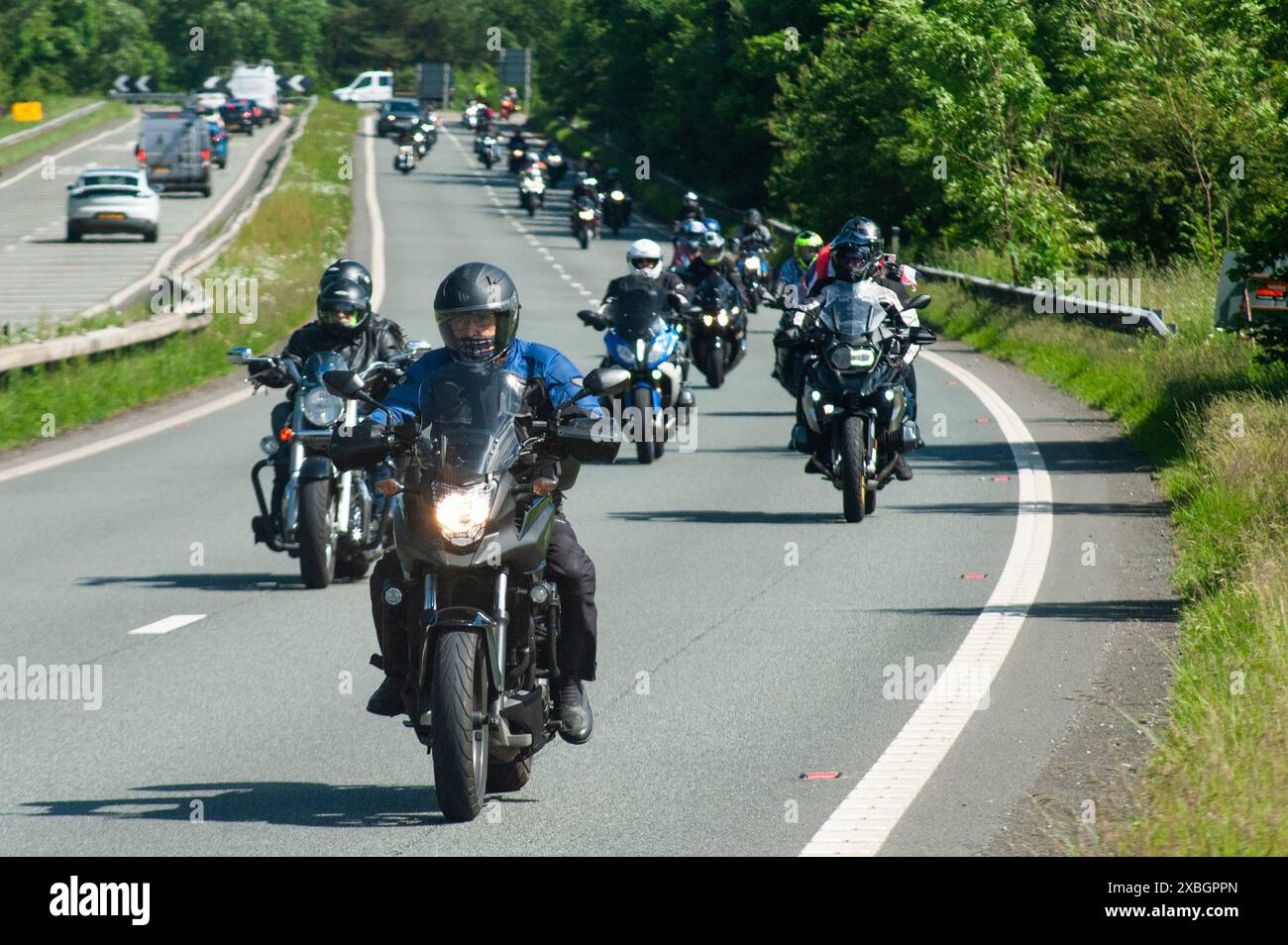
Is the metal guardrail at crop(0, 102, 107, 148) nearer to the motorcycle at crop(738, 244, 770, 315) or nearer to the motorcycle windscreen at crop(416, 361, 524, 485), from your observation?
the motorcycle at crop(738, 244, 770, 315)

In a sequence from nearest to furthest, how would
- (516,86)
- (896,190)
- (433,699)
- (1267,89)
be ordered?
(433,699) < (1267,89) < (896,190) < (516,86)

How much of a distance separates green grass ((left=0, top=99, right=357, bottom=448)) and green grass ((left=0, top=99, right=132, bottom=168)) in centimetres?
2514

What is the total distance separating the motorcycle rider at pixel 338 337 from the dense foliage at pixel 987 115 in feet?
25.8

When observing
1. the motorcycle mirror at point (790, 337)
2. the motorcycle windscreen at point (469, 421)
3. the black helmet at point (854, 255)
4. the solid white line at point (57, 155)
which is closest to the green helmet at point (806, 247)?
the motorcycle mirror at point (790, 337)

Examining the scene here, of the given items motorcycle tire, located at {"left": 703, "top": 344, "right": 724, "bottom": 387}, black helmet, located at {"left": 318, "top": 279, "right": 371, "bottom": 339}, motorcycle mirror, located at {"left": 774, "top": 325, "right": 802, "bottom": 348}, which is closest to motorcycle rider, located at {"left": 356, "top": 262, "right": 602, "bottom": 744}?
black helmet, located at {"left": 318, "top": 279, "right": 371, "bottom": 339}

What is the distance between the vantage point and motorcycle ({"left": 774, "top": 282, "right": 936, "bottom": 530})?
14641 mm

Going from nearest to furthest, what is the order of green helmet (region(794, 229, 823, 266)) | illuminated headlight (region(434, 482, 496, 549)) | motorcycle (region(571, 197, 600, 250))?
illuminated headlight (region(434, 482, 496, 549)) < green helmet (region(794, 229, 823, 266)) < motorcycle (region(571, 197, 600, 250))

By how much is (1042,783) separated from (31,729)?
12.5 ft

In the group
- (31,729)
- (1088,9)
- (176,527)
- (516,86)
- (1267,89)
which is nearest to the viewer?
(31,729)

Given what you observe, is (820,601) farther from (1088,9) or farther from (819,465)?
(1088,9)

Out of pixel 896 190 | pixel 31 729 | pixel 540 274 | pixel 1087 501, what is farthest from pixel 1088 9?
pixel 31 729

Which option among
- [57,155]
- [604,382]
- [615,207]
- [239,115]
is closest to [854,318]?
[604,382]

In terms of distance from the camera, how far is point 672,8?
89.6 meters

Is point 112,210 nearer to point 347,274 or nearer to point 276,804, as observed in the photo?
point 347,274
